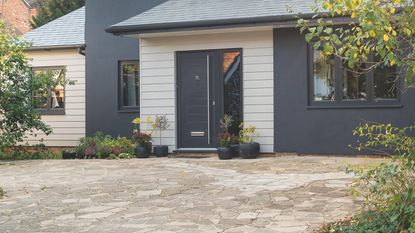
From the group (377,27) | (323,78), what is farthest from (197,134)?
(377,27)

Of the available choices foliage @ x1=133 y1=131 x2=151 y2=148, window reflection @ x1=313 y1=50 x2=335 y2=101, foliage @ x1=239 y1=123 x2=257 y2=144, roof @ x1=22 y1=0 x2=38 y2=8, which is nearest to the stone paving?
foliage @ x1=239 y1=123 x2=257 y2=144

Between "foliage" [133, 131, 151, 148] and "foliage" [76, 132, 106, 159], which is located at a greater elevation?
"foliage" [133, 131, 151, 148]

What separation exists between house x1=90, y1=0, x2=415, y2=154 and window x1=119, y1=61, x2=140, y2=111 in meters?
1.80

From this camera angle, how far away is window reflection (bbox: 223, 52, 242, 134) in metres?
11.6

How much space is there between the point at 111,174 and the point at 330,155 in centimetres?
461

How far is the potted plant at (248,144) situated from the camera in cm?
1085

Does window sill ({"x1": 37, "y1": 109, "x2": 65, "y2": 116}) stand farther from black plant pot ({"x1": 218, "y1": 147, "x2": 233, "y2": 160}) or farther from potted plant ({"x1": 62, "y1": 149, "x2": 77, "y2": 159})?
black plant pot ({"x1": 218, "y1": 147, "x2": 233, "y2": 160})

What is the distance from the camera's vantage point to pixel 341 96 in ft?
35.1

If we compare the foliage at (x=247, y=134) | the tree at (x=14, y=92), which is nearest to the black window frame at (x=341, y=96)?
the foliage at (x=247, y=134)

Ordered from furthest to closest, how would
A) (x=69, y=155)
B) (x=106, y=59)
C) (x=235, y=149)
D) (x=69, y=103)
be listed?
1. (x=69, y=103)
2. (x=106, y=59)
3. (x=69, y=155)
4. (x=235, y=149)

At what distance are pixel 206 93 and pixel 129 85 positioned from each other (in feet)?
10.4

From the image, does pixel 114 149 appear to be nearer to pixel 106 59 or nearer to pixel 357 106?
pixel 106 59

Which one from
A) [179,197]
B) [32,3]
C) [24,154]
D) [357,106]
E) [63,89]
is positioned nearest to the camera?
[179,197]

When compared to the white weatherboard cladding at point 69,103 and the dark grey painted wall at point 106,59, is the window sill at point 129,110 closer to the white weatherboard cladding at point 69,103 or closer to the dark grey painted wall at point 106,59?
the dark grey painted wall at point 106,59
